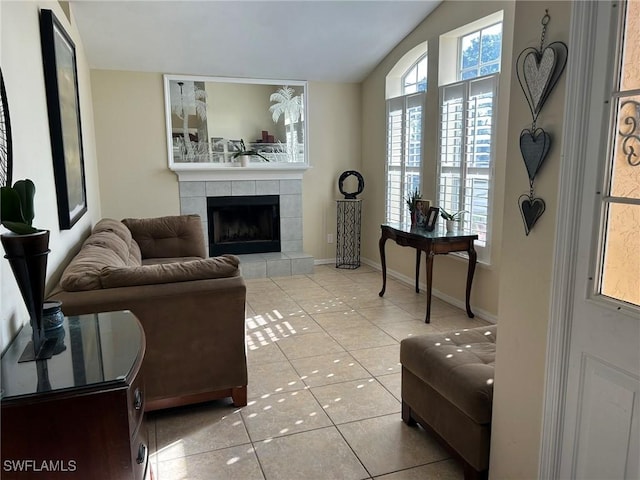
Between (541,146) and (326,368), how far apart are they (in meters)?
2.15

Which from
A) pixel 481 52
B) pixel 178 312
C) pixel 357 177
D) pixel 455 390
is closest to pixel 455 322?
pixel 455 390

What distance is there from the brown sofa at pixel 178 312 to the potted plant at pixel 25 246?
0.72 metres

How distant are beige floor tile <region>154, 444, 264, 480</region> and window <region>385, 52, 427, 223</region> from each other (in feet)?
11.3

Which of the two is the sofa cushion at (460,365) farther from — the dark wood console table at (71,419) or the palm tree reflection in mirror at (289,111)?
the palm tree reflection in mirror at (289,111)

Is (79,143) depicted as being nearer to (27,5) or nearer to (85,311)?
(27,5)

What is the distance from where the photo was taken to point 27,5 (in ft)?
8.06

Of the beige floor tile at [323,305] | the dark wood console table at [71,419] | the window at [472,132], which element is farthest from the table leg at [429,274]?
the dark wood console table at [71,419]

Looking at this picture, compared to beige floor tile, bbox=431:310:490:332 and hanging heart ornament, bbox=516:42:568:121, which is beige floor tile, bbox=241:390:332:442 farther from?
hanging heart ornament, bbox=516:42:568:121

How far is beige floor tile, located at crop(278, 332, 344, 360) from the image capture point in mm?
3492

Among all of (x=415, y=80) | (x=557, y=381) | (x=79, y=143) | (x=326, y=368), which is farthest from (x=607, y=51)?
(x=415, y=80)

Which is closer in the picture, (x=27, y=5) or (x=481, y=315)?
(x=27, y=5)

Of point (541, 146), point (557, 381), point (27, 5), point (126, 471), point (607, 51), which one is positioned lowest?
point (126, 471)

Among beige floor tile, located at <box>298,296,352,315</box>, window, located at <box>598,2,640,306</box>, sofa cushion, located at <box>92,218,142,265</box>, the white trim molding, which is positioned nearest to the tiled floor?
beige floor tile, located at <box>298,296,352,315</box>

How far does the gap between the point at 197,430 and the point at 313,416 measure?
618 mm
